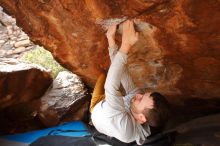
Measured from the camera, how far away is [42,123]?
4.31 meters

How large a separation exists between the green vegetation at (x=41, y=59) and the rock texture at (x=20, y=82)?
767mm

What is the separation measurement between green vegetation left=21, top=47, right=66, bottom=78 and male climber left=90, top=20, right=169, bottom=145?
8.00 ft

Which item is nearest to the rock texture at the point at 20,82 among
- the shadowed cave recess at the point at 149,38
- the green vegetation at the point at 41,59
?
the shadowed cave recess at the point at 149,38

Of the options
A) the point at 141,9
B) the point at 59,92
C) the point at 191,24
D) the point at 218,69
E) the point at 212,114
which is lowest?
the point at 212,114

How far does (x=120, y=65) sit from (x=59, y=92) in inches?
82.1

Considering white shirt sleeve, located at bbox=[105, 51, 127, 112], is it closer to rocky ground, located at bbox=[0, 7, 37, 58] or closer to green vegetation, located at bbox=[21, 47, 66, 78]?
green vegetation, located at bbox=[21, 47, 66, 78]

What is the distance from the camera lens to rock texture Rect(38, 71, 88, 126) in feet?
13.6

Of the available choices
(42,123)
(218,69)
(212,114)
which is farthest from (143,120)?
(42,123)

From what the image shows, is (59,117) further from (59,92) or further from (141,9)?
(141,9)

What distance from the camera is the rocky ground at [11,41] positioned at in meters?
6.17

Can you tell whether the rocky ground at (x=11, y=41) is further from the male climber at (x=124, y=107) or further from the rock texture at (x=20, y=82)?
the male climber at (x=124, y=107)

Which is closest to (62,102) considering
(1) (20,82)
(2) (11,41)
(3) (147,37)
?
(1) (20,82)

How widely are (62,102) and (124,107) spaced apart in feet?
5.65

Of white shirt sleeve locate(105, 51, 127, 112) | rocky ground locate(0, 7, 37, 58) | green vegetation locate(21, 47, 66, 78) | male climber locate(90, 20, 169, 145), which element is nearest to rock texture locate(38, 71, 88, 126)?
green vegetation locate(21, 47, 66, 78)
